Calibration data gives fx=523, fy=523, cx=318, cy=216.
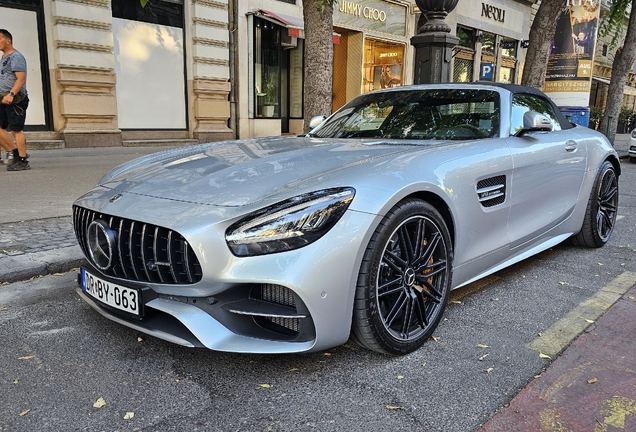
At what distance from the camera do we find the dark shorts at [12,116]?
7531 millimetres

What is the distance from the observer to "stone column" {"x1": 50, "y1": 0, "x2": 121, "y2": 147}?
378 inches

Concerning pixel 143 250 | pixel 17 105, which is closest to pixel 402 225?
pixel 143 250

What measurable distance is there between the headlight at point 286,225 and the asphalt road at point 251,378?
636 millimetres

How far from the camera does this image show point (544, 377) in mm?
2398

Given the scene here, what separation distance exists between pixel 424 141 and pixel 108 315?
2.08 m

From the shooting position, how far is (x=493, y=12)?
72.1 feet

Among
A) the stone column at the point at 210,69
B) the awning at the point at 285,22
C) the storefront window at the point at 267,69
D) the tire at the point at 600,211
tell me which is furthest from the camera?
the storefront window at the point at 267,69

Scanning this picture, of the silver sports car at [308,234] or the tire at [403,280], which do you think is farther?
the tire at [403,280]

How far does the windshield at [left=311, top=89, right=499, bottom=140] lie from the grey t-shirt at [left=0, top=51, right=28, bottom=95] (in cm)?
563

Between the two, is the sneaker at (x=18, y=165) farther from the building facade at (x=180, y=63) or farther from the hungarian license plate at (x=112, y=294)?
the hungarian license plate at (x=112, y=294)

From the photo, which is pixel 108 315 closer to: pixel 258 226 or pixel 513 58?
pixel 258 226

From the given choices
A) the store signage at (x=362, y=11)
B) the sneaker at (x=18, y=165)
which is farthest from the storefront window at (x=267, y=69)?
the sneaker at (x=18, y=165)

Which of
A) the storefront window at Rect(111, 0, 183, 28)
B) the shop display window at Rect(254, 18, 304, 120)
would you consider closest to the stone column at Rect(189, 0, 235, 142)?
the storefront window at Rect(111, 0, 183, 28)

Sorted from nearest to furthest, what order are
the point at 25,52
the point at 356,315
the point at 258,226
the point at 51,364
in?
the point at 258,226 < the point at 356,315 < the point at 51,364 < the point at 25,52
